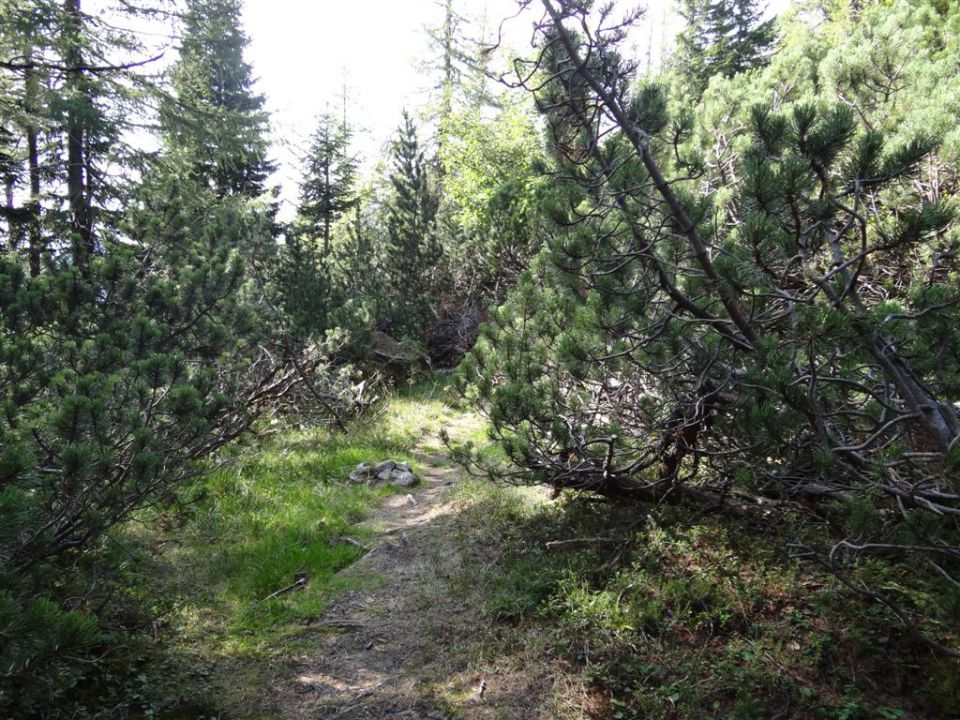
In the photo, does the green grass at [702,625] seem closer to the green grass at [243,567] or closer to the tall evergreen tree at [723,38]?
the green grass at [243,567]

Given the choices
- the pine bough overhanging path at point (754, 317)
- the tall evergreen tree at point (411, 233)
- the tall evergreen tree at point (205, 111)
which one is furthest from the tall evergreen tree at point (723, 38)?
the pine bough overhanging path at point (754, 317)

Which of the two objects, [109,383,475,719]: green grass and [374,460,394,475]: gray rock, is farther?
[374,460,394,475]: gray rock

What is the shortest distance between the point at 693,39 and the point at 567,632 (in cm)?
2306

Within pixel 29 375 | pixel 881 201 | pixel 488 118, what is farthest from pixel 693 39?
pixel 29 375

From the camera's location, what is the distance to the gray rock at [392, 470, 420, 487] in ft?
21.7

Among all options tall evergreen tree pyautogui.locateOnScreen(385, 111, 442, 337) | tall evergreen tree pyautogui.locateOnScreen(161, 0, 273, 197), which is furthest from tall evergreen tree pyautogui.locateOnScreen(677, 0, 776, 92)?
tall evergreen tree pyautogui.locateOnScreen(161, 0, 273, 197)

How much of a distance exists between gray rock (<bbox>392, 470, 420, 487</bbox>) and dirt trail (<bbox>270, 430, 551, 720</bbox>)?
1.61m

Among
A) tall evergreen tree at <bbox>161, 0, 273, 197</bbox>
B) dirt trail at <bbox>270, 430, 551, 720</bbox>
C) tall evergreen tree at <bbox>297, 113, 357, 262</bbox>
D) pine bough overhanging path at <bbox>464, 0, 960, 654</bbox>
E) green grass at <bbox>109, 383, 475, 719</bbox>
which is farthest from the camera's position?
tall evergreen tree at <bbox>297, 113, 357, 262</bbox>

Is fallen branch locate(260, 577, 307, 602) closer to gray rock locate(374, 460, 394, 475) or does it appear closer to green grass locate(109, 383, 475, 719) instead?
green grass locate(109, 383, 475, 719)

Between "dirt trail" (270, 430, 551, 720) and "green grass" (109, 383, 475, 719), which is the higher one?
"green grass" (109, 383, 475, 719)

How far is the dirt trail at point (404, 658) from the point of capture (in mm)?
Result: 3006

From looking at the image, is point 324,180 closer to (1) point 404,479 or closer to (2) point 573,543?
(1) point 404,479

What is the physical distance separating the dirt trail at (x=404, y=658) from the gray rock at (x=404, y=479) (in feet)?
5.30

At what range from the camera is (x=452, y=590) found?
412 centimetres
